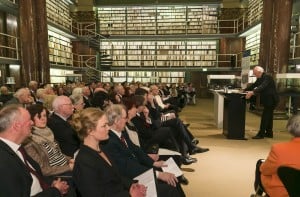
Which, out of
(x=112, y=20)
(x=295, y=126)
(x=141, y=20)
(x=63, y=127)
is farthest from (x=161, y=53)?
(x=295, y=126)

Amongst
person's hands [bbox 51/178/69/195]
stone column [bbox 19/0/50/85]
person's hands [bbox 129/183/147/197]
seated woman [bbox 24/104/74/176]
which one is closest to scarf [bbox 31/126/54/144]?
seated woman [bbox 24/104/74/176]

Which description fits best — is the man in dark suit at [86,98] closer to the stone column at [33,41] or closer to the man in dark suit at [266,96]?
the man in dark suit at [266,96]

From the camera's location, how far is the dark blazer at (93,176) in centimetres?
176

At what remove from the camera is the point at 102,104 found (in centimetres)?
481

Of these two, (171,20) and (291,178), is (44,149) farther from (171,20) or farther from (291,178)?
(171,20)

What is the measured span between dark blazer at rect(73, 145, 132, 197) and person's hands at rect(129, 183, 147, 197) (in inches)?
4.7

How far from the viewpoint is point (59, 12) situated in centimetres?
1467

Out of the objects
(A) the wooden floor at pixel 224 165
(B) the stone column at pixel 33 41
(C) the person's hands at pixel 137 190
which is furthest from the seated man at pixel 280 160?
(B) the stone column at pixel 33 41

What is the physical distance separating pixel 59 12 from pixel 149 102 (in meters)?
11.3

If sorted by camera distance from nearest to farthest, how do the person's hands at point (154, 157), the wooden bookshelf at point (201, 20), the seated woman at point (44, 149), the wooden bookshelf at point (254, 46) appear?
the seated woman at point (44, 149)
the person's hands at point (154, 157)
the wooden bookshelf at point (254, 46)
the wooden bookshelf at point (201, 20)

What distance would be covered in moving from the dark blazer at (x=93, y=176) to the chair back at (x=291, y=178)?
98cm

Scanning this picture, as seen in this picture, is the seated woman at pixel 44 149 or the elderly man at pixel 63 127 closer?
the seated woman at pixel 44 149

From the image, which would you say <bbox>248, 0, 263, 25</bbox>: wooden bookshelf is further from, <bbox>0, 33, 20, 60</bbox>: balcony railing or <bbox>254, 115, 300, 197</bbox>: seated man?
<bbox>254, 115, 300, 197</bbox>: seated man

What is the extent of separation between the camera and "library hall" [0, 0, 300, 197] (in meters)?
1.96
